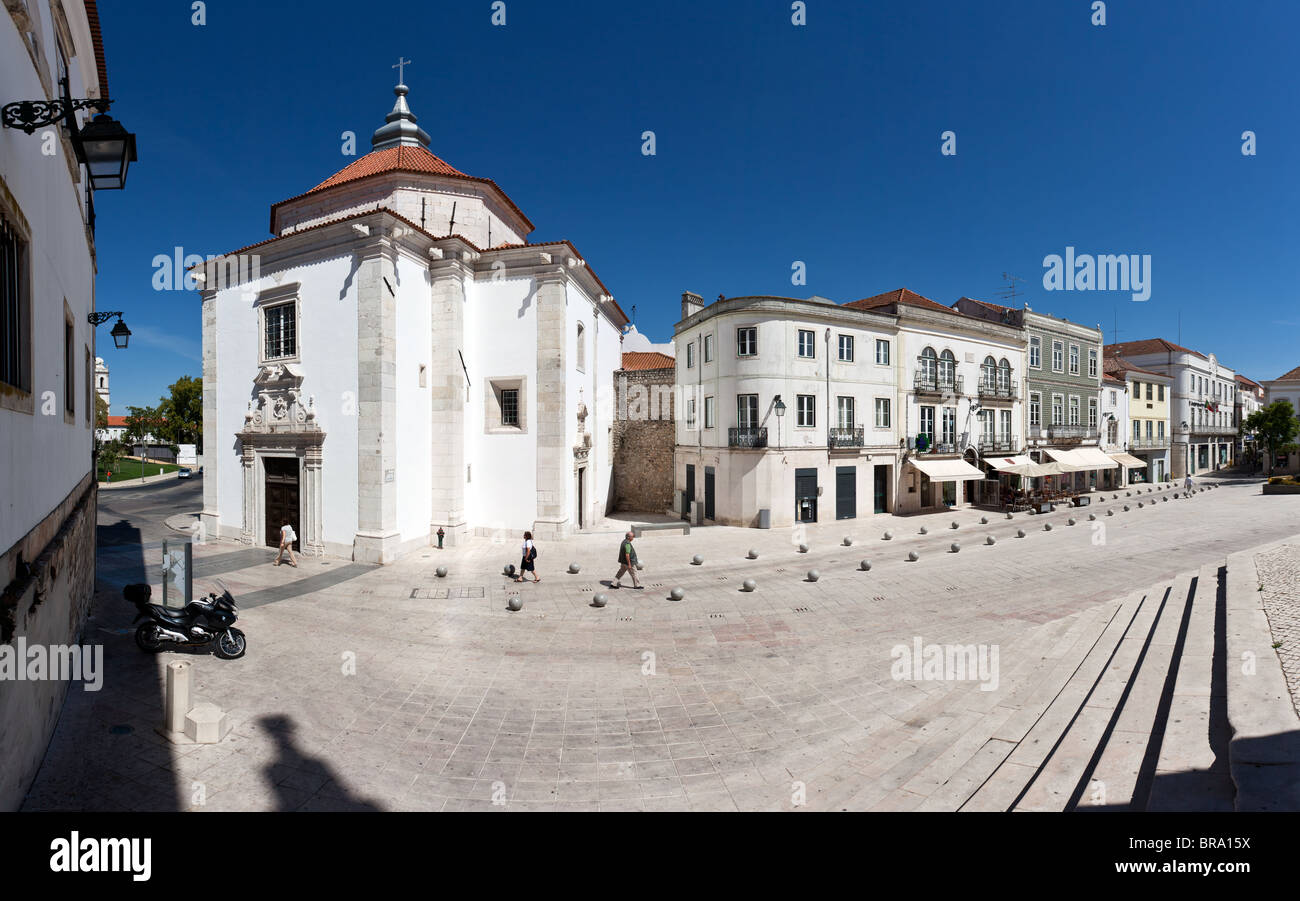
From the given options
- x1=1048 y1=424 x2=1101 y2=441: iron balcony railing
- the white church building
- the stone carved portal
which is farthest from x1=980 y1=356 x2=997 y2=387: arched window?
the stone carved portal

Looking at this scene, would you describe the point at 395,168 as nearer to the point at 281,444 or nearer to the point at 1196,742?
the point at 281,444

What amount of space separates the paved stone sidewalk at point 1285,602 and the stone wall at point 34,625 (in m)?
12.2

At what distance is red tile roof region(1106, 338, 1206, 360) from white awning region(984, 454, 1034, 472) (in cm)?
2865

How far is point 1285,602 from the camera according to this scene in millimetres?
9336

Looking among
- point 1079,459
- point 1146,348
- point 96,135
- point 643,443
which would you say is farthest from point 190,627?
point 1146,348

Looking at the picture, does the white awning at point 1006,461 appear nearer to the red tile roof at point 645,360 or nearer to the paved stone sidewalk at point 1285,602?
the paved stone sidewalk at point 1285,602

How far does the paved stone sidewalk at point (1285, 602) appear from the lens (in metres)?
6.75

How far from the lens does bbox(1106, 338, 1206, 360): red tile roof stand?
46.9m

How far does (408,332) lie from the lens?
696 inches

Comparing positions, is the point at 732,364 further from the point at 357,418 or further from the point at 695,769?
the point at 695,769

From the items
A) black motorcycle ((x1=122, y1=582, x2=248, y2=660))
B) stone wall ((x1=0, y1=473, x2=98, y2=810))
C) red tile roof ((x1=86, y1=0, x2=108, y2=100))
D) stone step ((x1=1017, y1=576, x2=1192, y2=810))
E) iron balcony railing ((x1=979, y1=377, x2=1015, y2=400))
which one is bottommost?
stone step ((x1=1017, y1=576, x2=1192, y2=810))

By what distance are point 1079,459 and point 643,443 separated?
27.9 metres

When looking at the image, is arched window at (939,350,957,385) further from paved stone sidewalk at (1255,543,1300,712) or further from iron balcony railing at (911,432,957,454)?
paved stone sidewalk at (1255,543,1300,712)
